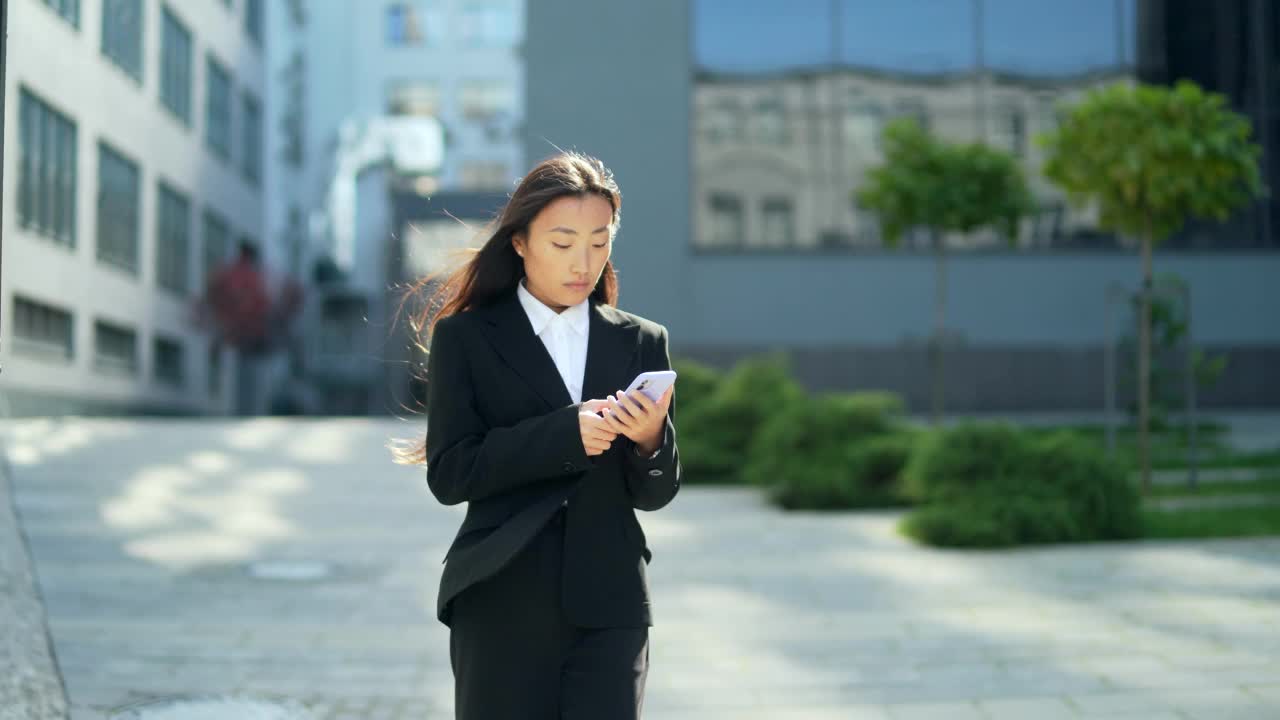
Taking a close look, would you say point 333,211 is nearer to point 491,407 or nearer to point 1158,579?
point 1158,579

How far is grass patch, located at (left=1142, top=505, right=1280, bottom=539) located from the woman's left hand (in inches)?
319

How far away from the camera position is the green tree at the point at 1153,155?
37.9 feet

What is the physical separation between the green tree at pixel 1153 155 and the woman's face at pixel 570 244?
32.0 ft

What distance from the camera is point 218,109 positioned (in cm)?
3609

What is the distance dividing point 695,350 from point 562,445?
20.2 meters

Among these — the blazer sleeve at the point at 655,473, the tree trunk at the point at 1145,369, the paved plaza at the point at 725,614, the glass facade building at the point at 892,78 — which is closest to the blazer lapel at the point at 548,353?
the blazer sleeve at the point at 655,473

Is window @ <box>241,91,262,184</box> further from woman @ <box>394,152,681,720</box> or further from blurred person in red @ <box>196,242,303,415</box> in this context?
woman @ <box>394,152,681,720</box>

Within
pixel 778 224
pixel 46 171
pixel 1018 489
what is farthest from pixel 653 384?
pixel 46 171

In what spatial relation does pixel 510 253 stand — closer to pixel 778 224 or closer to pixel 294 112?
pixel 778 224

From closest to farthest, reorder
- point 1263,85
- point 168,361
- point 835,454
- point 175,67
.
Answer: point 835,454
point 1263,85
point 175,67
point 168,361

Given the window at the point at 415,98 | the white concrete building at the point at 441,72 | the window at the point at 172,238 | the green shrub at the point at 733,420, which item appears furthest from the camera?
the window at the point at 415,98

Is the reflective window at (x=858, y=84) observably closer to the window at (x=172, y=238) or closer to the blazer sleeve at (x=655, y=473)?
the window at (x=172, y=238)

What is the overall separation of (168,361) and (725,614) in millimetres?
31355

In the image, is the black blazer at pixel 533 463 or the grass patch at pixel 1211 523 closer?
the black blazer at pixel 533 463
